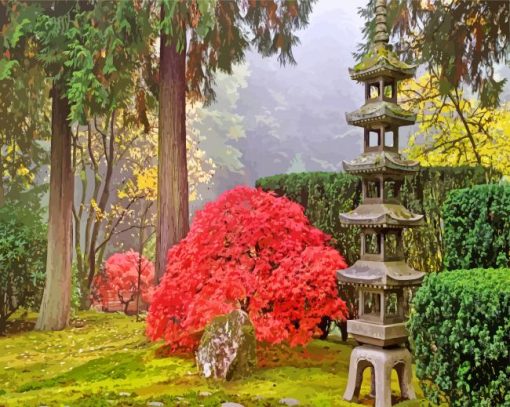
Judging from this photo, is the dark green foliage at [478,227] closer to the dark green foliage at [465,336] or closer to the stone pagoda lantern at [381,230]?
the stone pagoda lantern at [381,230]

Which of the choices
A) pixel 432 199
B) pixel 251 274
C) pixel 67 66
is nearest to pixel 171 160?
pixel 67 66

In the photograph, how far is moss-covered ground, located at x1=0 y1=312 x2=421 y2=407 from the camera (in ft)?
17.0

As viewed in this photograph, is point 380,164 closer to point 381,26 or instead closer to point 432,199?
point 381,26

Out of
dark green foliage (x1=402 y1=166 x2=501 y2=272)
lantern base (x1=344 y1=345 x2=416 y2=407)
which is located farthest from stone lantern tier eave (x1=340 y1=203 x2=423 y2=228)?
dark green foliage (x1=402 y1=166 x2=501 y2=272)

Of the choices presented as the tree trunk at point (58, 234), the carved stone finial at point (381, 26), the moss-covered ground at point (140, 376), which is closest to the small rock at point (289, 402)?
the moss-covered ground at point (140, 376)

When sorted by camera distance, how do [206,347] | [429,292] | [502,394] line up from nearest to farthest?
1. [502,394]
2. [429,292]
3. [206,347]

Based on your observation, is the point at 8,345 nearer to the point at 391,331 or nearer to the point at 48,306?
the point at 48,306

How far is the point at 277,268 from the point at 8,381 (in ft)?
13.6

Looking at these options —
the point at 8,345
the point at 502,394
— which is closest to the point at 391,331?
the point at 502,394

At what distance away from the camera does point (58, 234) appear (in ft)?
32.3

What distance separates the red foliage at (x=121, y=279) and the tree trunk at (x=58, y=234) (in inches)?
169

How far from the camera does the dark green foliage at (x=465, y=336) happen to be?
→ 3594 mm

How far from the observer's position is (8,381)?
23.1 feet

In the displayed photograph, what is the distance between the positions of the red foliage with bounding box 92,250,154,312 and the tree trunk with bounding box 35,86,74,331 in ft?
14.1
